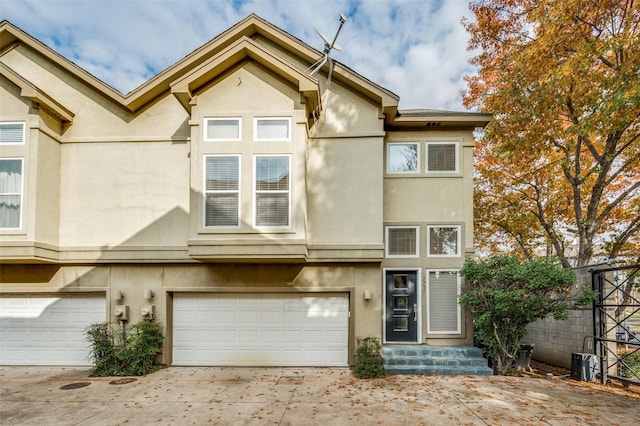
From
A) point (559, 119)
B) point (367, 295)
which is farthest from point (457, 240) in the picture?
point (559, 119)

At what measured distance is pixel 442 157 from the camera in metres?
9.66

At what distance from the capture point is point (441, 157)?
9656mm

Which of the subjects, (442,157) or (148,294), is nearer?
(148,294)

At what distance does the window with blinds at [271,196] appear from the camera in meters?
8.26

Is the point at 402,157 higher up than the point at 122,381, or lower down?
higher up

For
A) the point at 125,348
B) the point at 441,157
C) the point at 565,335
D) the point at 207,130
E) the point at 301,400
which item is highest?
the point at 207,130

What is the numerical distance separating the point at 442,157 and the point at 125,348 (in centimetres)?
908

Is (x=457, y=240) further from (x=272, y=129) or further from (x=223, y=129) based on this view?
(x=223, y=129)

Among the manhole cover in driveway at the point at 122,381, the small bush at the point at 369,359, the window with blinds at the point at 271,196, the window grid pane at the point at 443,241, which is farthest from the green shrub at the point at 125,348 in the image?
the window grid pane at the point at 443,241

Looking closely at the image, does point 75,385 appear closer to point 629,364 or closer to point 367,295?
point 367,295

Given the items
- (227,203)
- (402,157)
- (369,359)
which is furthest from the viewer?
A: (402,157)

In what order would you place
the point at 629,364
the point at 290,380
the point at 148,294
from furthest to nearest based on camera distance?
the point at 148,294, the point at 629,364, the point at 290,380

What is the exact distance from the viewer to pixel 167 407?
621cm

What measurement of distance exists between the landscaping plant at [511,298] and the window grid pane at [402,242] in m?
1.40
